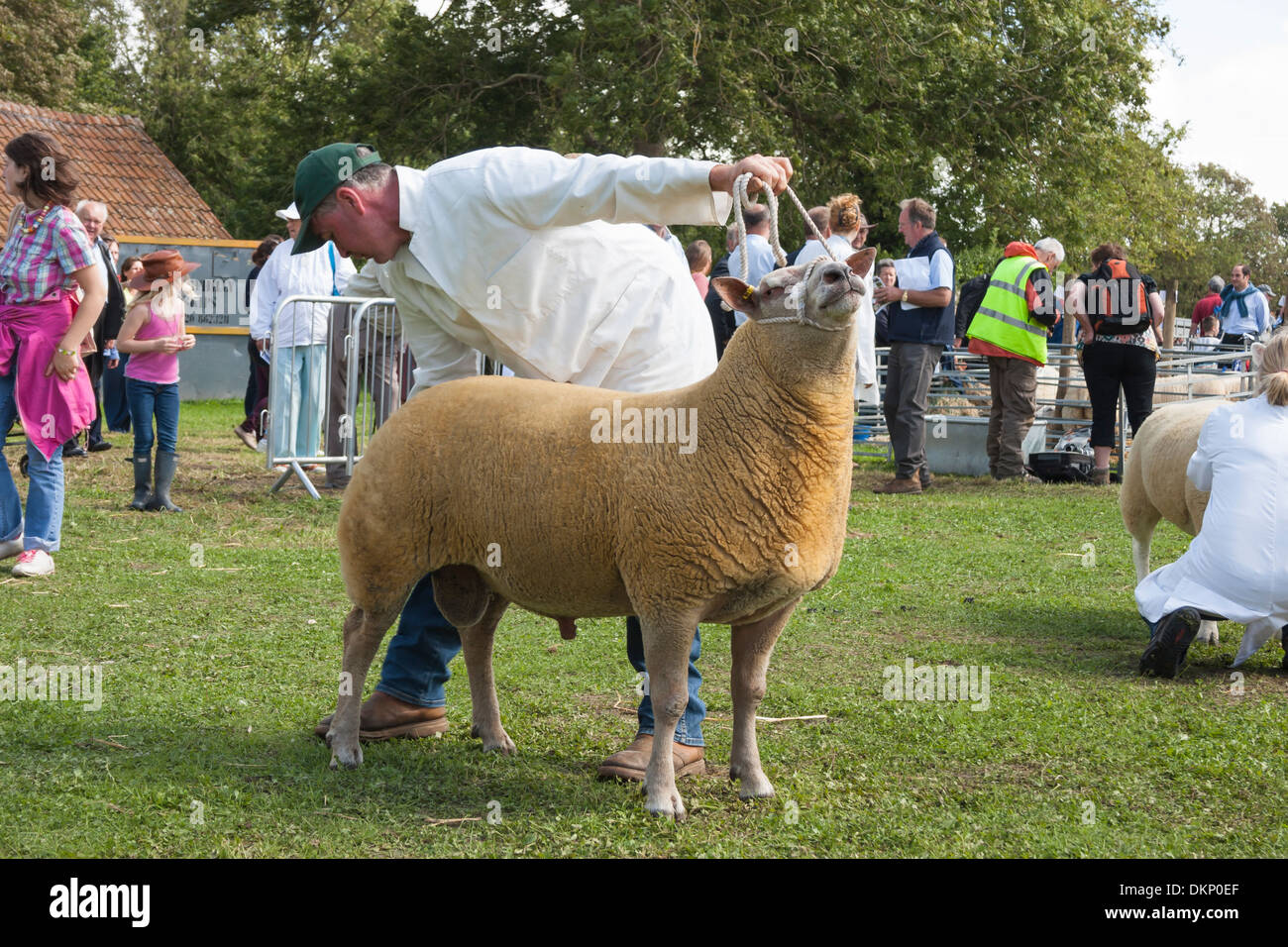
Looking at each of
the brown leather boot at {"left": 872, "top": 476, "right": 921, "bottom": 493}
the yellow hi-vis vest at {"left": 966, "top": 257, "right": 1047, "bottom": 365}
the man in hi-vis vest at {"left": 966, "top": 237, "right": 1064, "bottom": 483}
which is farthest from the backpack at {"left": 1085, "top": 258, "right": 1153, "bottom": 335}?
the brown leather boot at {"left": 872, "top": 476, "right": 921, "bottom": 493}

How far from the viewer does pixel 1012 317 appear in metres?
12.8

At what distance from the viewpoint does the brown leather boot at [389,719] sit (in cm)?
473

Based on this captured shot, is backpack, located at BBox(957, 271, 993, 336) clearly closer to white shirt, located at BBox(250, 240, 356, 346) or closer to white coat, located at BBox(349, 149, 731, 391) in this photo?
white shirt, located at BBox(250, 240, 356, 346)

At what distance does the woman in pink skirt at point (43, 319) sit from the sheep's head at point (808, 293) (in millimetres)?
4928

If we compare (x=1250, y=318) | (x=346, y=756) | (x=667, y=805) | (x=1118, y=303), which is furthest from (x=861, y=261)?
(x=1250, y=318)

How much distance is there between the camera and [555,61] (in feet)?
71.7

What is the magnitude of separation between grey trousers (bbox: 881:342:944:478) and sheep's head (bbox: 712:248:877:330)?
844cm

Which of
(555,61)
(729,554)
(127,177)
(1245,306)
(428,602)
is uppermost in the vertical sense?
(555,61)

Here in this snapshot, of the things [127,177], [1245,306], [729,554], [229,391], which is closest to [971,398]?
[1245,306]

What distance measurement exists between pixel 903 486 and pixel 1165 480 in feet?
18.1

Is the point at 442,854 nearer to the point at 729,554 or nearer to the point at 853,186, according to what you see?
the point at 729,554

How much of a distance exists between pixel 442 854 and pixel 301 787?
0.78 metres

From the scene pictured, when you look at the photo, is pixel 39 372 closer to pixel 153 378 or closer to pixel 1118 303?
pixel 153 378
